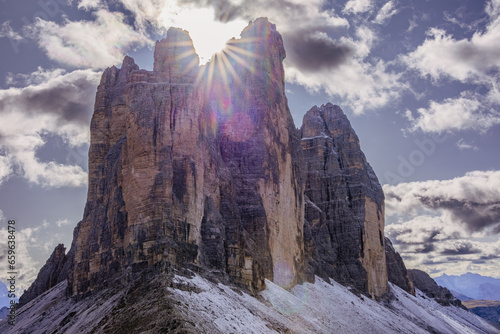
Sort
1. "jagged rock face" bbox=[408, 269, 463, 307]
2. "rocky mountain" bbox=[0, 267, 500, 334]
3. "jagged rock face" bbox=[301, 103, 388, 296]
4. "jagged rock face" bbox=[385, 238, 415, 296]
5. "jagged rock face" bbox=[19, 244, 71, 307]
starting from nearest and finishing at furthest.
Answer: "rocky mountain" bbox=[0, 267, 500, 334] → "jagged rock face" bbox=[19, 244, 71, 307] → "jagged rock face" bbox=[301, 103, 388, 296] → "jagged rock face" bbox=[385, 238, 415, 296] → "jagged rock face" bbox=[408, 269, 463, 307]

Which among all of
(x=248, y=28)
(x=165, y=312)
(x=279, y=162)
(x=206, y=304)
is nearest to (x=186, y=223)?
(x=206, y=304)

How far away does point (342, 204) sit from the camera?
353ft

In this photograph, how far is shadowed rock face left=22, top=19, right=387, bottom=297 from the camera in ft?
156

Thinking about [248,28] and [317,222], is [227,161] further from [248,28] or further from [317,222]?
[317,222]

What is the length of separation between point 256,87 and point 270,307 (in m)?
32.1

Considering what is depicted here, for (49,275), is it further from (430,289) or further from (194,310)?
(430,289)

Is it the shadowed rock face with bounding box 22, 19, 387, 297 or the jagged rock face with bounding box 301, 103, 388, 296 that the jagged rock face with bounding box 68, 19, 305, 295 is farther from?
the jagged rock face with bounding box 301, 103, 388, 296

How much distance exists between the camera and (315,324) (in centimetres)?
5550

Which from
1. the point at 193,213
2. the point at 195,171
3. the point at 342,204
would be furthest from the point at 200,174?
the point at 342,204

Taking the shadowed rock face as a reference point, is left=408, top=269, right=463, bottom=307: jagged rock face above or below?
below

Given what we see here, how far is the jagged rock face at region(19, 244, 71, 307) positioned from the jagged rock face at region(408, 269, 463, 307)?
320 feet

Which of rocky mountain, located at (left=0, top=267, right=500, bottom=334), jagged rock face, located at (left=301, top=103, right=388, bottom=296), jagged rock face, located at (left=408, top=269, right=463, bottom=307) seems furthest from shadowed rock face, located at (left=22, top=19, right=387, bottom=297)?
jagged rock face, located at (left=408, top=269, right=463, bottom=307)

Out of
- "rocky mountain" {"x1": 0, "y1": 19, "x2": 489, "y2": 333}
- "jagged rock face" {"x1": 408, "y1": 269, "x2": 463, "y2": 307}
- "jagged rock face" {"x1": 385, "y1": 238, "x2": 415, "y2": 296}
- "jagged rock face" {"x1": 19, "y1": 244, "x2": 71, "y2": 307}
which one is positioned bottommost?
"jagged rock face" {"x1": 408, "y1": 269, "x2": 463, "y2": 307}

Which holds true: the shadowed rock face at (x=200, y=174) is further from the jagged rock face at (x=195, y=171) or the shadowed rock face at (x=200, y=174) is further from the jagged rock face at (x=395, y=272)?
the jagged rock face at (x=395, y=272)
